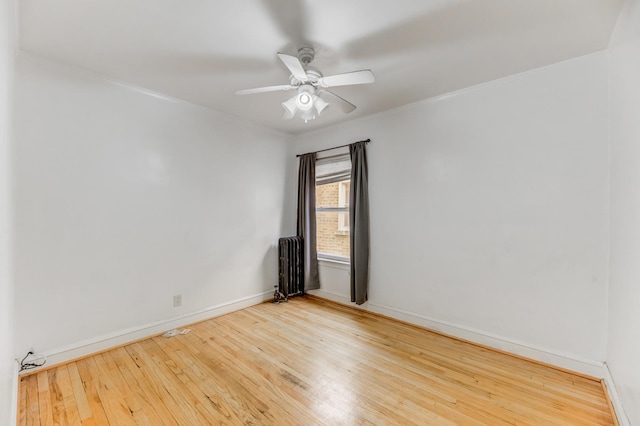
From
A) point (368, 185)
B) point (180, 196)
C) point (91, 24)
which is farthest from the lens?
point (368, 185)

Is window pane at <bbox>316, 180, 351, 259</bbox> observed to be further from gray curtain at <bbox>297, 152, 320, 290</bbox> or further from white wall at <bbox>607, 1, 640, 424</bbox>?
white wall at <bbox>607, 1, 640, 424</bbox>

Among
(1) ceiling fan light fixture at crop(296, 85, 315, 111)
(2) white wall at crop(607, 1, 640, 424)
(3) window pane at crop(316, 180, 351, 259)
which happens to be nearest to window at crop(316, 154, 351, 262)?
(3) window pane at crop(316, 180, 351, 259)

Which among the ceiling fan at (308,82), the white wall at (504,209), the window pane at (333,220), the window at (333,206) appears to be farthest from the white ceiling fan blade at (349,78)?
the window pane at (333,220)

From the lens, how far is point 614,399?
1791mm

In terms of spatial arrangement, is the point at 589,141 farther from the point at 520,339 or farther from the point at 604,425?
the point at 604,425

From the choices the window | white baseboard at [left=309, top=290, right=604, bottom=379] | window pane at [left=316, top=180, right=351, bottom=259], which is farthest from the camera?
window pane at [left=316, top=180, right=351, bottom=259]

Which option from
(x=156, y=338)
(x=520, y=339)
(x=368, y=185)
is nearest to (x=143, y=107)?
(x=156, y=338)

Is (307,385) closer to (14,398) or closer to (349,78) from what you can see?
(14,398)

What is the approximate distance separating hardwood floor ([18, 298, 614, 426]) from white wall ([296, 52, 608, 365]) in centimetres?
41

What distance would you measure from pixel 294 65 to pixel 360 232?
2.16 metres

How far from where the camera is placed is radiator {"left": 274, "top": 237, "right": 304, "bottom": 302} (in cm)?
→ 390

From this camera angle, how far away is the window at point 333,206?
3.90 meters

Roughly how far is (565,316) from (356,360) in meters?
1.74

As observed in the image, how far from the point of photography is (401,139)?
3.21 metres
